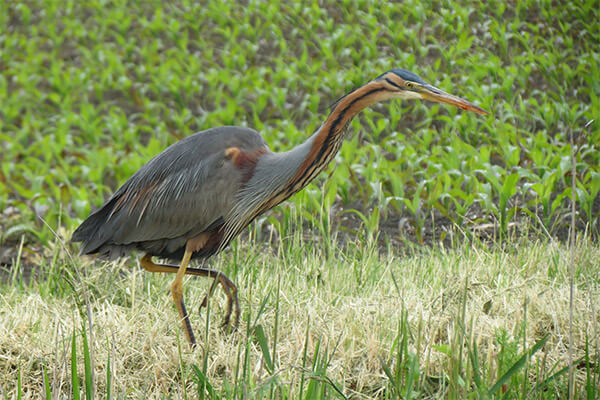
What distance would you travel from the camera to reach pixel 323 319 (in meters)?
3.21

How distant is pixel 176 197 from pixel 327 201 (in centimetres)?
165

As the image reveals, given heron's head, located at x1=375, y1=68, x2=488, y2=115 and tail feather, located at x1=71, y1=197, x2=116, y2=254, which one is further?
tail feather, located at x1=71, y1=197, x2=116, y2=254

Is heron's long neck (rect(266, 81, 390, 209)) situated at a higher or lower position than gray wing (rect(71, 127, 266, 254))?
higher

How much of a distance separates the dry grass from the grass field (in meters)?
0.02

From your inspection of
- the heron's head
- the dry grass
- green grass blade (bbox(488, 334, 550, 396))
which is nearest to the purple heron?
the heron's head

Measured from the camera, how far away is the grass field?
279 centimetres

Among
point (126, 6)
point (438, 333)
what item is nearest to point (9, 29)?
point (126, 6)

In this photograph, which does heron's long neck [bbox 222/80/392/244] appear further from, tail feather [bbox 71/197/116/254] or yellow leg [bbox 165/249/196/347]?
tail feather [bbox 71/197/116/254]

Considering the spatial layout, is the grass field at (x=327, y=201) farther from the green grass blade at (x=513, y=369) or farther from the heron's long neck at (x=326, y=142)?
the heron's long neck at (x=326, y=142)

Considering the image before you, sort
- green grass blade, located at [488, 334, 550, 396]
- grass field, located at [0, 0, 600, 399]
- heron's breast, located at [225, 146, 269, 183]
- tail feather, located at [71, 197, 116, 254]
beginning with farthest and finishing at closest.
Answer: tail feather, located at [71, 197, 116, 254] < heron's breast, located at [225, 146, 269, 183] < grass field, located at [0, 0, 600, 399] < green grass blade, located at [488, 334, 550, 396]

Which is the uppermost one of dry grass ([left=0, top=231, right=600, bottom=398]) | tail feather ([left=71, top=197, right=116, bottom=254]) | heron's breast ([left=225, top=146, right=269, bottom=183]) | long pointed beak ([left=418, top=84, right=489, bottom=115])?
long pointed beak ([left=418, top=84, right=489, bottom=115])

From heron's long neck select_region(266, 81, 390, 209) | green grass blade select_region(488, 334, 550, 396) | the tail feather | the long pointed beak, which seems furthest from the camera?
the tail feather

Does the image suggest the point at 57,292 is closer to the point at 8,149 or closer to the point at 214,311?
the point at 214,311

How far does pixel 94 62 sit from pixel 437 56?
14.0ft
